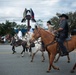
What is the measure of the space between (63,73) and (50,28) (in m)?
3.51

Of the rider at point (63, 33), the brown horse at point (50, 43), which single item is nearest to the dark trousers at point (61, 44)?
the rider at point (63, 33)

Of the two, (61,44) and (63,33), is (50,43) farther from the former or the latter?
(63,33)

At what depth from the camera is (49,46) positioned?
11836mm

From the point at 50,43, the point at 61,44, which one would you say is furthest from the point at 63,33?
the point at 50,43

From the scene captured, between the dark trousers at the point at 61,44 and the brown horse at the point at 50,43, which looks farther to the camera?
the brown horse at the point at 50,43

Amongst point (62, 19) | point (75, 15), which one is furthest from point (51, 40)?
point (75, 15)

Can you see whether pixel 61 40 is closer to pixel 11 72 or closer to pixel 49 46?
pixel 49 46

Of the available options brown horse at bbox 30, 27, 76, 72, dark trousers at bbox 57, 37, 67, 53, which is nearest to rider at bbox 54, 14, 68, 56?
dark trousers at bbox 57, 37, 67, 53

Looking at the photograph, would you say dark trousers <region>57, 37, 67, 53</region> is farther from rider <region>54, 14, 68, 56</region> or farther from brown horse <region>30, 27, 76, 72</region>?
brown horse <region>30, 27, 76, 72</region>

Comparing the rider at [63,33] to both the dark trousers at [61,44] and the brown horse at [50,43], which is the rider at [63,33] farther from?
the brown horse at [50,43]

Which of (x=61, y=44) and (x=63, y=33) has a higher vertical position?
(x=63, y=33)

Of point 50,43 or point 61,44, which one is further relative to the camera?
point 50,43

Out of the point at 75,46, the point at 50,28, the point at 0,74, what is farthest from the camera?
the point at 50,28

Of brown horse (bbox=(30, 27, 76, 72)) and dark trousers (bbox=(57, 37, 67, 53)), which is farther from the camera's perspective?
brown horse (bbox=(30, 27, 76, 72))
